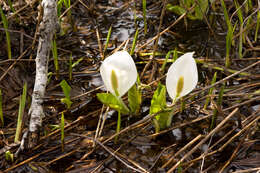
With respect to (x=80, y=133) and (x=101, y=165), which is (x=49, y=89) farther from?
(x=101, y=165)

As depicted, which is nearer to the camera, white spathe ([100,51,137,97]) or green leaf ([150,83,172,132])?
white spathe ([100,51,137,97])

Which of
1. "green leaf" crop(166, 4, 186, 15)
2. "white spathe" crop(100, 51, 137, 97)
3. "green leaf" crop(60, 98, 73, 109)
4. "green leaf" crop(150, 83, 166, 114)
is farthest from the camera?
"green leaf" crop(166, 4, 186, 15)

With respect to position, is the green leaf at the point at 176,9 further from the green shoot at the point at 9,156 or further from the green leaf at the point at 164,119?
the green shoot at the point at 9,156

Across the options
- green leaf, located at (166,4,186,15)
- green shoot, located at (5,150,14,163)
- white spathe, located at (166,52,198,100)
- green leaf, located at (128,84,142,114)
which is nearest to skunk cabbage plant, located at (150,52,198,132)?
white spathe, located at (166,52,198,100)

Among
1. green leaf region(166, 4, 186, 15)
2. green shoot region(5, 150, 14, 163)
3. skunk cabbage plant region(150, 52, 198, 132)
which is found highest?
green leaf region(166, 4, 186, 15)

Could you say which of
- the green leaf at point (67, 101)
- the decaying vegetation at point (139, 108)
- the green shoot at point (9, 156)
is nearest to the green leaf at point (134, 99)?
the decaying vegetation at point (139, 108)

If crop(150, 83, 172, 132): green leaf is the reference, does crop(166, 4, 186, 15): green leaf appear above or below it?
above

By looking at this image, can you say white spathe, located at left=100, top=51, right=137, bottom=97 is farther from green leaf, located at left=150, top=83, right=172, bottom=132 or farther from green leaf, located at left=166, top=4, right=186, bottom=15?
green leaf, located at left=166, top=4, right=186, bottom=15

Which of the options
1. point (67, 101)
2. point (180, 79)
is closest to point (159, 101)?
point (180, 79)
